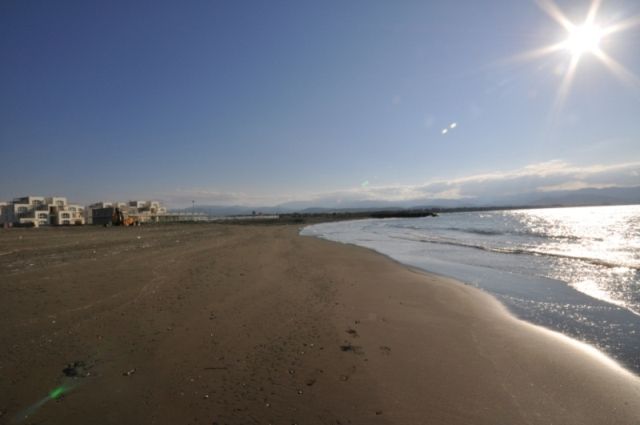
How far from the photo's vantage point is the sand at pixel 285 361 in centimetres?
344

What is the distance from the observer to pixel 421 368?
4484 mm

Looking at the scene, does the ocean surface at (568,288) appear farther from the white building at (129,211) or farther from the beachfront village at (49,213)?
the white building at (129,211)

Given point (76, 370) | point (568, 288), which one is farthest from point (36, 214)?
point (568, 288)

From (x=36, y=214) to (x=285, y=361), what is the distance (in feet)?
334

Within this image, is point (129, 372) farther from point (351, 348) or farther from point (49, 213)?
point (49, 213)

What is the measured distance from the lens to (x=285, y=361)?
4559 mm

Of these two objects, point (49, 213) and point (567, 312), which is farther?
point (49, 213)

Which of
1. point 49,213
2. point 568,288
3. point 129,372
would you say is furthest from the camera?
point 49,213

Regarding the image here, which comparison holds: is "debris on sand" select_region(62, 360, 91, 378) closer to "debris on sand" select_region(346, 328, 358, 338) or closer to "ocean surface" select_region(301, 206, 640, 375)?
"debris on sand" select_region(346, 328, 358, 338)

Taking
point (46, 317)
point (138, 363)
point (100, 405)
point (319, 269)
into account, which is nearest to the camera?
point (100, 405)

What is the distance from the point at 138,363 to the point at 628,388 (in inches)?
269

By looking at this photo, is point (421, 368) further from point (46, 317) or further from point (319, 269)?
point (319, 269)

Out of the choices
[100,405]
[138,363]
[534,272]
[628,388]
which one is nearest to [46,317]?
[138,363]

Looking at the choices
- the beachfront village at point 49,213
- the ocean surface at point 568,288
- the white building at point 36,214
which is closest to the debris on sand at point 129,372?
the ocean surface at point 568,288
